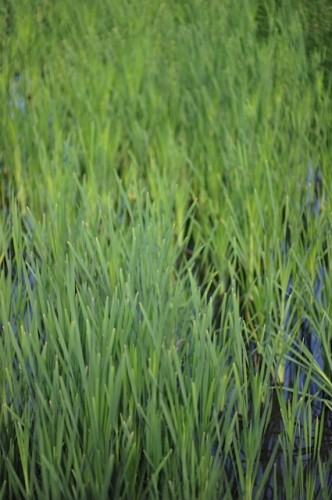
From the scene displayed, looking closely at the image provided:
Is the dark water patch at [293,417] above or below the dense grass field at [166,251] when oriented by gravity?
below

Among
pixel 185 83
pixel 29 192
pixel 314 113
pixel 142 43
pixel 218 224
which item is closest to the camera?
pixel 218 224

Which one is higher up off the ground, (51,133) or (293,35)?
(293,35)

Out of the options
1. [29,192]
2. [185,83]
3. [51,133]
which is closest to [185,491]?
[29,192]

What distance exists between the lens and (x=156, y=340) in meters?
1.62

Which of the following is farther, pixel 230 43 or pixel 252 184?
pixel 230 43

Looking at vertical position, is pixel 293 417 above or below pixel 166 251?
below

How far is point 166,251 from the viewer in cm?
193

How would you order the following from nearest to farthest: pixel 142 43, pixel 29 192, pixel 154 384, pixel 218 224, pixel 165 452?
pixel 154 384
pixel 165 452
pixel 218 224
pixel 29 192
pixel 142 43

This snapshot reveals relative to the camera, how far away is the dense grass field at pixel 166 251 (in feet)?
5.08

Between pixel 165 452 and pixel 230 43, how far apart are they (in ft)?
7.30

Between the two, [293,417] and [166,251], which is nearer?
[293,417]

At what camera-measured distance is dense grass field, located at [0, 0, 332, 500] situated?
1.55m

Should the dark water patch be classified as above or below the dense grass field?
below

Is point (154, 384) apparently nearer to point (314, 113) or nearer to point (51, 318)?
point (51, 318)
